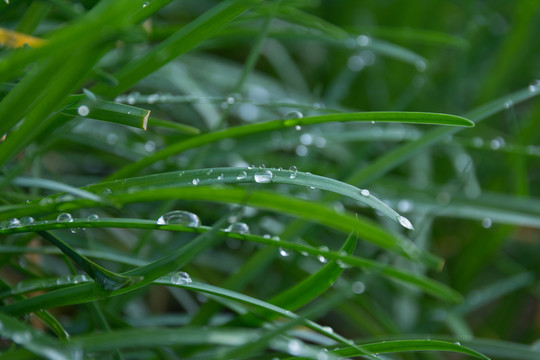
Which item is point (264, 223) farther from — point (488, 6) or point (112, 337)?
point (488, 6)

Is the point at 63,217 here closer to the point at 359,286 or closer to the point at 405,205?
the point at 359,286

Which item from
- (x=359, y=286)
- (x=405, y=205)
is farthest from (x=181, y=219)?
(x=405, y=205)

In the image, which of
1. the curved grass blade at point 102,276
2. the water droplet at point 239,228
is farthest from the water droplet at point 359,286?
the curved grass blade at point 102,276

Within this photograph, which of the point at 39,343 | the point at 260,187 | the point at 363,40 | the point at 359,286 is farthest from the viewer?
the point at 363,40

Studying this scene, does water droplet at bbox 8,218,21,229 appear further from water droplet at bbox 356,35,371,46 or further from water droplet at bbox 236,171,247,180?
water droplet at bbox 356,35,371,46

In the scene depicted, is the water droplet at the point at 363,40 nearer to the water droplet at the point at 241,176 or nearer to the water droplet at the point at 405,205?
the water droplet at the point at 405,205

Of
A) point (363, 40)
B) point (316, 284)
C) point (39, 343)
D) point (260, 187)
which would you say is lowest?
point (39, 343)

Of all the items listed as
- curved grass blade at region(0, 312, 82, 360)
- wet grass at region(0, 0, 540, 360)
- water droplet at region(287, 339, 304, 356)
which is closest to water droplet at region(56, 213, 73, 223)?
wet grass at region(0, 0, 540, 360)
